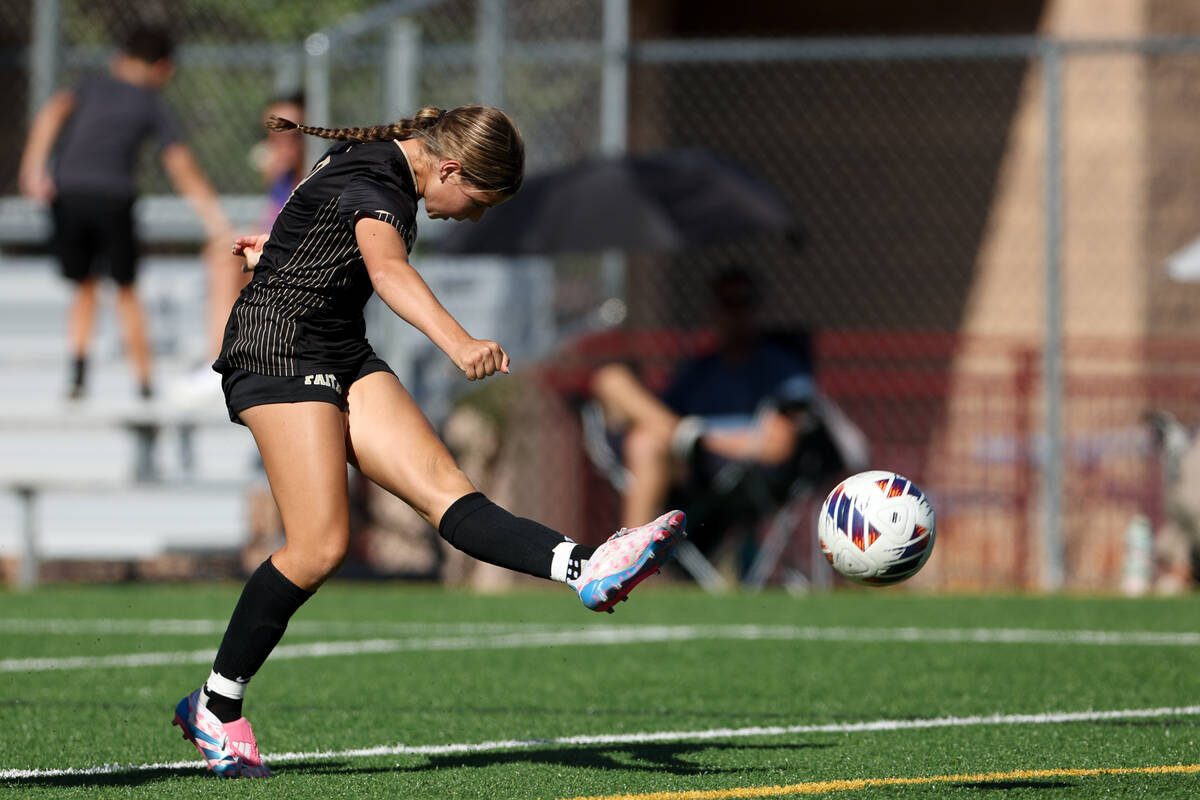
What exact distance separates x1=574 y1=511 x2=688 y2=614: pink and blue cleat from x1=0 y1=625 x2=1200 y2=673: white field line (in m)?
3.37

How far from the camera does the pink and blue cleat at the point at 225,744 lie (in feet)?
16.2

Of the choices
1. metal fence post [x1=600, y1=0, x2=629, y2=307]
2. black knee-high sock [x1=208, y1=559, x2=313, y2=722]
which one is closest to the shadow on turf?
black knee-high sock [x1=208, y1=559, x2=313, y2=722]

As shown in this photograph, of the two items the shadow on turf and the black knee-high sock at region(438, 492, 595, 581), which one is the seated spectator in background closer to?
the shadow on turf

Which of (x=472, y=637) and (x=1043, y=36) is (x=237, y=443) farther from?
(x=1043, y=36)

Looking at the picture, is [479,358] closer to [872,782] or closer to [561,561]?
[561,561]

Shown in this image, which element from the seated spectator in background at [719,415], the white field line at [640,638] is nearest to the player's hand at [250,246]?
the white field line at [640,638]

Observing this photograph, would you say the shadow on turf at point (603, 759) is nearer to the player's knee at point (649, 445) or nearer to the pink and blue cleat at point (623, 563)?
the pink and blue cleat at point (623, 563)

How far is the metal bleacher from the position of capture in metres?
12.1

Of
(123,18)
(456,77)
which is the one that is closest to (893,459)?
(456,77)

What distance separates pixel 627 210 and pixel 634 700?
220 inches

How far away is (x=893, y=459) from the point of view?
43.8 ft

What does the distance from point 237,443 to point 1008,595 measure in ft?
17.4

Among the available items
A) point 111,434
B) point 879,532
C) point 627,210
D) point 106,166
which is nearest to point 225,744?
point 879,532

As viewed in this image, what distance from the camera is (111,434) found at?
13398 mm
